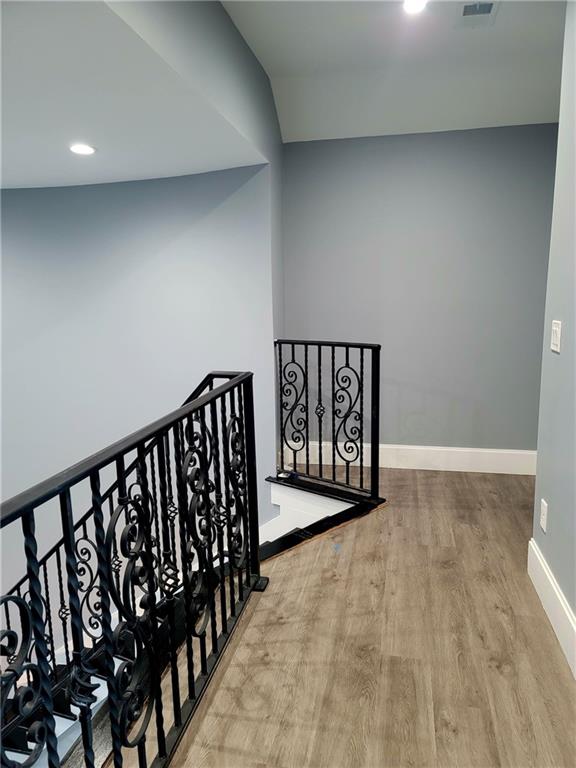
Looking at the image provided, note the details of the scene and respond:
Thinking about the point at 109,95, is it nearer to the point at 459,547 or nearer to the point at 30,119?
the point at 30,119

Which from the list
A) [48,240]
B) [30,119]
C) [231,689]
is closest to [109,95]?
[30,119]

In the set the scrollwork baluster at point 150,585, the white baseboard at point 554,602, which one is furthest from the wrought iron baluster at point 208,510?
the white baseboard at point 554,602

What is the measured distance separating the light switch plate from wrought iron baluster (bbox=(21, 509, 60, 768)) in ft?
6.78

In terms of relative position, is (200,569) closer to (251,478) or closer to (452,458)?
(251,478)

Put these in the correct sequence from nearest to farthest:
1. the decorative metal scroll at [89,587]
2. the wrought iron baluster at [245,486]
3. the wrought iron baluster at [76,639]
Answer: the wrought iron baluster at [76,639], the decorative metal scroll at [89,587], the wrought iron baluster at [245,486]

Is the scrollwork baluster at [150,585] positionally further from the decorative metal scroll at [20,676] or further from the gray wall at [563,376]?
the gray wall at [563,376]

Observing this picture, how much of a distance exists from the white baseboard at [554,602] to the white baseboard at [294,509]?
4.38 feet

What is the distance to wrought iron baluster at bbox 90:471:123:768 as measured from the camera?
1214mm

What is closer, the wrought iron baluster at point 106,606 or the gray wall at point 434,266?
the wrought iron baluster at point 106,606

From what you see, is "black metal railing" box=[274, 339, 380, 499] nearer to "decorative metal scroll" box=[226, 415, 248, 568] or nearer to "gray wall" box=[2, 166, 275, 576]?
"gray wall" box=[2, 166, 275, 576]

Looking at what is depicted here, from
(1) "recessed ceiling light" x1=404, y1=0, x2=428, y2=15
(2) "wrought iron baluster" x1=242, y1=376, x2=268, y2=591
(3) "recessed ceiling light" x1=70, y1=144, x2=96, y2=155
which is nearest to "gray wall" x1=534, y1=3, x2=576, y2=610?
(1) "recessed ceiling light" x1=404, y1=0, x2=428, y2=15

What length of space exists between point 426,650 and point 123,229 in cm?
370

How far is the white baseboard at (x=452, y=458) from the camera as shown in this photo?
394 cm

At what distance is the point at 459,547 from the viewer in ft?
9.18
